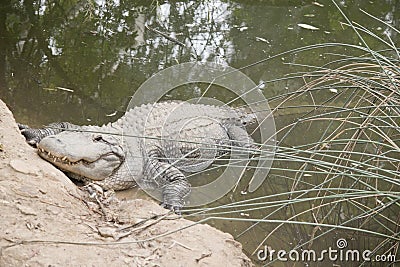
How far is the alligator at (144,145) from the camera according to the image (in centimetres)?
363

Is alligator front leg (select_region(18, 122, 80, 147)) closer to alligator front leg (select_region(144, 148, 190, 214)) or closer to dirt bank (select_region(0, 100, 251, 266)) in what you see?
dirt bank (select_region(0, 100, 251, 266))

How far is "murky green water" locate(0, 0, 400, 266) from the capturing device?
4555 mm

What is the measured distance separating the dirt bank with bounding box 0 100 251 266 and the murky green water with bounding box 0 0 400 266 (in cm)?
56

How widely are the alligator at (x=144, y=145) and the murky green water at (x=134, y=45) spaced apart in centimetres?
32

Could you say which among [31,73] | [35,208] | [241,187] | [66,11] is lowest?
[241,187]

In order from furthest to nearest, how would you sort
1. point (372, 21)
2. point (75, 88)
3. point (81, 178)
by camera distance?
point (372, 21)
point (75, 88)
point (81, 178)

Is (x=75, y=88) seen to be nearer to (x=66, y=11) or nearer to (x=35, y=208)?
(x=66, y=11)

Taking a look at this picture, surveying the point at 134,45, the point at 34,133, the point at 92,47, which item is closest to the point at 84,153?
the point at 34,133

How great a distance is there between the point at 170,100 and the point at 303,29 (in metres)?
2.26

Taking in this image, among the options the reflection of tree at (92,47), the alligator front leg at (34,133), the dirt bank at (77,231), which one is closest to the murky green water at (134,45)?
the reflection of tree at (92,47)

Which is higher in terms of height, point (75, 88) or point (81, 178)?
point (75, 88)

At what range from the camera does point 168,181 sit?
3.92 metres

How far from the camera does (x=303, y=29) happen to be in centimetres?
633

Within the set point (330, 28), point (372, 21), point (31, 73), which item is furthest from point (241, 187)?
point (372, 21)
